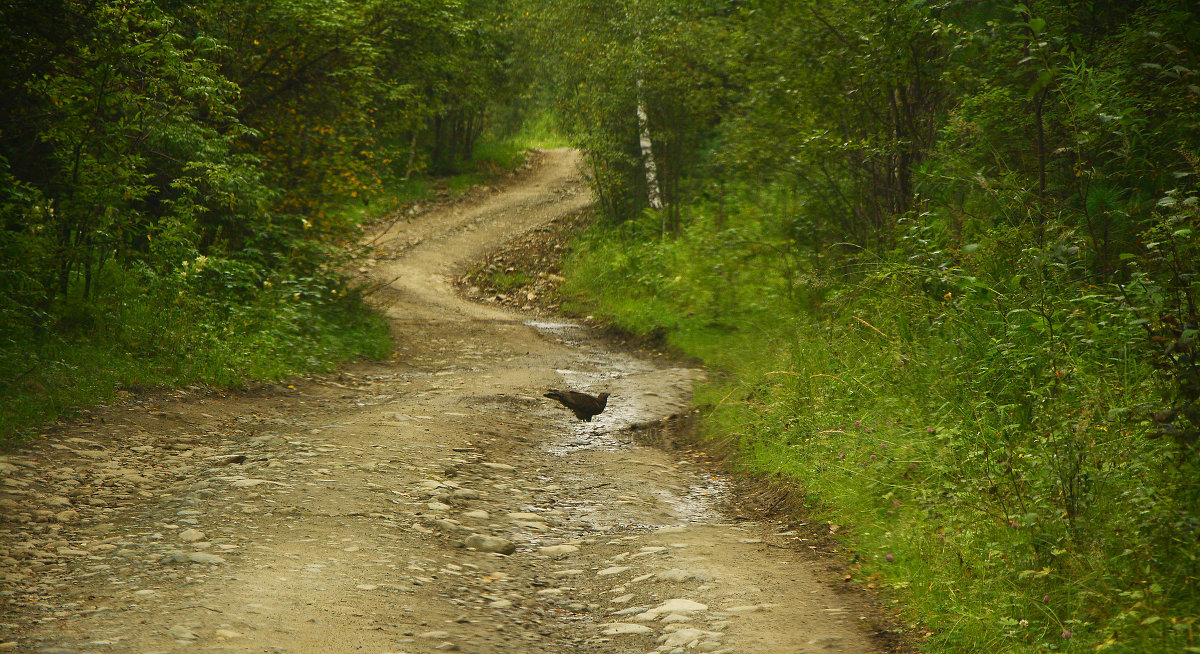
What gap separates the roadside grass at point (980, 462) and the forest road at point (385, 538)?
0.48m

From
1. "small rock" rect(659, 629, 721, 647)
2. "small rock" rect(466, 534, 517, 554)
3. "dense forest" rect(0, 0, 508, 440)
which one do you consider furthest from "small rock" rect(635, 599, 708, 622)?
"dense forest" rect(0, 0, 508, 440)

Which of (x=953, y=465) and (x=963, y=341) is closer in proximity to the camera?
(x=953, y=465)

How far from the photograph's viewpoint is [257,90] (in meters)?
12.4

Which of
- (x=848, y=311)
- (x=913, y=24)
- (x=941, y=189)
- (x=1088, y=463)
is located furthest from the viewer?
(x=848, y=311)

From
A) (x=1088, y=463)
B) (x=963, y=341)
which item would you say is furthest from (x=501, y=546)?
(x=963, y=341)

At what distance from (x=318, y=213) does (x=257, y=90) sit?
1943 mm

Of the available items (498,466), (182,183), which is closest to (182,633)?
(498,466)

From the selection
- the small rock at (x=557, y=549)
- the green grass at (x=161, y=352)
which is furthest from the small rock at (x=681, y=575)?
the green grass at (x=161, y=352)

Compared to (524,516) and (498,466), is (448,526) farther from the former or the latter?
(498,466)

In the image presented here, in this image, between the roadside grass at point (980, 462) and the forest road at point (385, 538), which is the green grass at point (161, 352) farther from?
the roadside grass at point (980, 462)

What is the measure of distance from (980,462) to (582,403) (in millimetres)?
4992

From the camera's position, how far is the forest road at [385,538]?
3.81 meters

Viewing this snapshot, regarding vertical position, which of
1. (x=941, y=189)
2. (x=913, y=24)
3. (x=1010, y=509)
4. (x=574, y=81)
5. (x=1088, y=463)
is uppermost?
(x=574, y=81)

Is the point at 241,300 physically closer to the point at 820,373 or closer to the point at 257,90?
the point at 257,90
